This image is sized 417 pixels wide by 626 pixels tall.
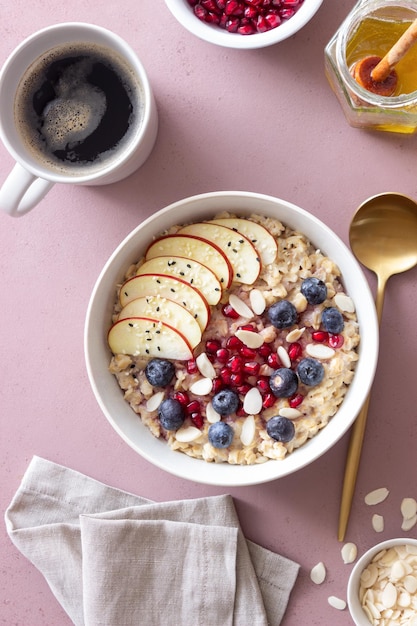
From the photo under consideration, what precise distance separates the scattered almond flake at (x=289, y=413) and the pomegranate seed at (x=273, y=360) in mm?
96

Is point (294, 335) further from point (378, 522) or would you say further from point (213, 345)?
point (378, 522)

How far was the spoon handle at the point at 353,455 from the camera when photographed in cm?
175

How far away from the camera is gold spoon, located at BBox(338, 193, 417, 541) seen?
1.75 metres

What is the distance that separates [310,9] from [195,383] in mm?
842

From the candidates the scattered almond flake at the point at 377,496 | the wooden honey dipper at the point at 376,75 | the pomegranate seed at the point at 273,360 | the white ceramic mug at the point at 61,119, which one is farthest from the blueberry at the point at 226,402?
the wooden honey dipper at the point at 376,75

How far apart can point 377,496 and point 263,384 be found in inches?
17.1

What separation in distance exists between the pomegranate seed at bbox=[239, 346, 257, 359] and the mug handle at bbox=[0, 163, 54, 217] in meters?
0.55

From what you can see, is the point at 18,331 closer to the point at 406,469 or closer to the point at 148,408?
the point at 148,408

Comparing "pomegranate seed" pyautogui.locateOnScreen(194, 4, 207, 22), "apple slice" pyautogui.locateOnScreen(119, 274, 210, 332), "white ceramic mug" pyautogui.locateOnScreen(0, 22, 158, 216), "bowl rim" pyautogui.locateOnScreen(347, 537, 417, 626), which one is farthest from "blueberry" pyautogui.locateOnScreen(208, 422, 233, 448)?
"pomegranate seed" pyautogui.locateOnScreen(194, 4, 207, 22)

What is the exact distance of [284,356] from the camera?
165 centimetres

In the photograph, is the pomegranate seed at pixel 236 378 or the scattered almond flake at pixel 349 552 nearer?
the pomegranate seed at pixel 236 378

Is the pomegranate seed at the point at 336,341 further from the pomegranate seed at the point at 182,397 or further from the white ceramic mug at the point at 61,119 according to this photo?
the white ceramic mug at the point at 61,119

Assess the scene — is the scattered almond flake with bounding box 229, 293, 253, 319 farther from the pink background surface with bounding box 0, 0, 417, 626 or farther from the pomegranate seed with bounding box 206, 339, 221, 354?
the pink background surface with bounding box 0, 0, 417, 626

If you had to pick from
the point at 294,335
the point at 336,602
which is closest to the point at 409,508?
the point at 336,602
